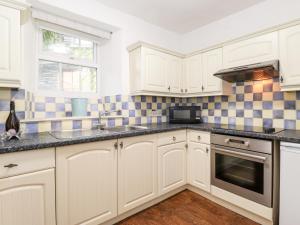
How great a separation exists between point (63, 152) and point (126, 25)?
6.04 feet

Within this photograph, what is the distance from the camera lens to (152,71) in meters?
2.29

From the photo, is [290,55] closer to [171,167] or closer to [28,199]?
[171,167]

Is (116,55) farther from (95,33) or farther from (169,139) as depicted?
(169,139)

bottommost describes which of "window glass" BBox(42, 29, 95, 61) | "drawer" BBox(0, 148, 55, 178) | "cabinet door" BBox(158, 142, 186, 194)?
"cabinet door" BBox(158, 142, 186, 194)

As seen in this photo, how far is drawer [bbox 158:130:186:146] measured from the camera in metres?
2.01

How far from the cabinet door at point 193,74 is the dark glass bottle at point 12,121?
2.14 m

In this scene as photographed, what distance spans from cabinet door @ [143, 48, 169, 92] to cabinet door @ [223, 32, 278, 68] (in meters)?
0.81

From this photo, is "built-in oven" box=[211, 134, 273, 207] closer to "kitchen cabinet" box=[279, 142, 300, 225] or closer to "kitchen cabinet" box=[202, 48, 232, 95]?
"kitchen cabinet" box=[279, 142, 300, 225]

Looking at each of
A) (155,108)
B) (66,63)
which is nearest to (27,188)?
(66,63)

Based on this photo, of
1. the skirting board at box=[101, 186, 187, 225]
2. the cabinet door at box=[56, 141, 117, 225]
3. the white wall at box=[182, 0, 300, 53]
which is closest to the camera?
the cabinet door at box=[56, 141, 117, 225]

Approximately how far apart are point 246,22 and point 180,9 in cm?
88

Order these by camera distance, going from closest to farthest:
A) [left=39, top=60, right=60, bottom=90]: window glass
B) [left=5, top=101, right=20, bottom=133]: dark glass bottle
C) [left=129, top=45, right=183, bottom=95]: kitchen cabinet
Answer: [left=5, top=101, right=20, bottom=133]: dark glass bottle, [left=39, top=60, right=60, bottom=90]: window glass, [left=129, top=45, right=183, bottom=95]: kitchen cabinet

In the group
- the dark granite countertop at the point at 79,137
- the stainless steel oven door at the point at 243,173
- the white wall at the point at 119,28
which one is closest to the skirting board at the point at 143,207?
the stainless steel oven door at the point at 243,173

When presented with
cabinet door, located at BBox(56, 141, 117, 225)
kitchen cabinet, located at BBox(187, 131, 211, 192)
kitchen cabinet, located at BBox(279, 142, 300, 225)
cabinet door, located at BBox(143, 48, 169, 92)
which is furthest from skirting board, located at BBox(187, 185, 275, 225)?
cabinet door, located at BBox(143, 48, 169, 92)
